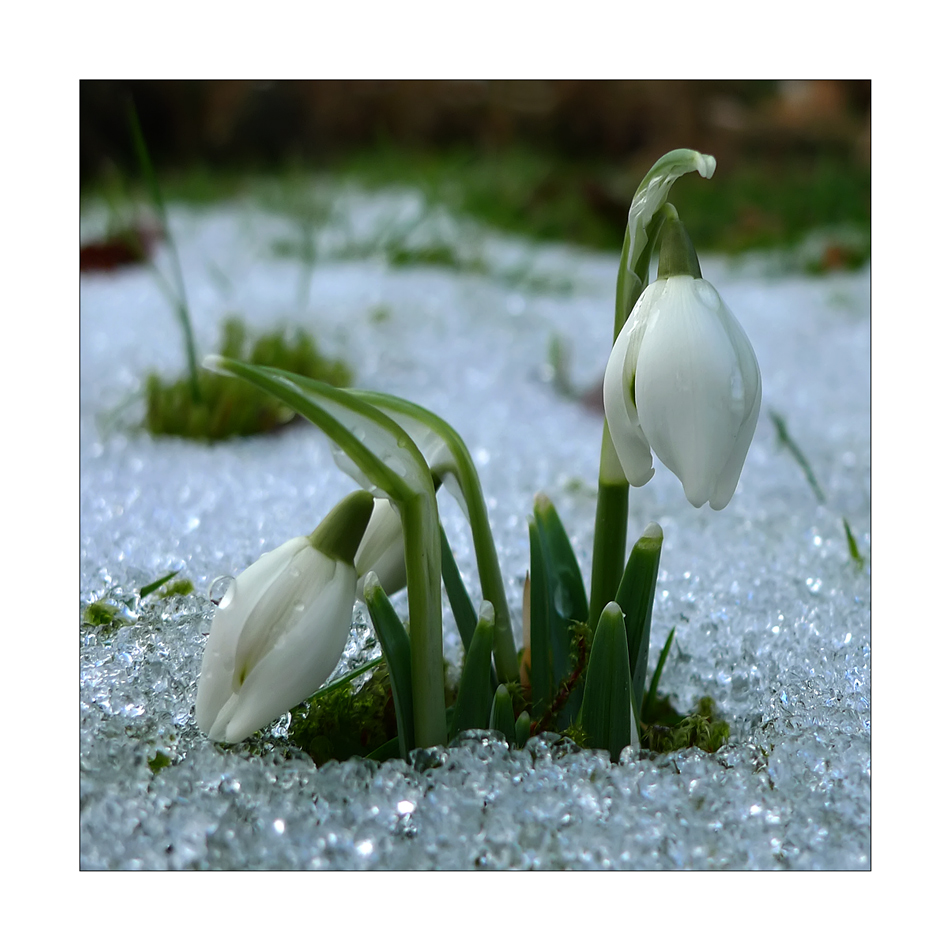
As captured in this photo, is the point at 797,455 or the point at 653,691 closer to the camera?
the point at 653,691

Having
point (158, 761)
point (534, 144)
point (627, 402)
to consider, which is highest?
point (534, 144)

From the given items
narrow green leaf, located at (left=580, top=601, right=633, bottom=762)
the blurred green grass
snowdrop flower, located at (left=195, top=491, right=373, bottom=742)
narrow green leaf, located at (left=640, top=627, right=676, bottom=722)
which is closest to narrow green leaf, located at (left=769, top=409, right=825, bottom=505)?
narrow green leaf, located at (left=640, top=627, right=676, bottom=722)

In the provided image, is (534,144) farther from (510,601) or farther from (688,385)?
(688,385)

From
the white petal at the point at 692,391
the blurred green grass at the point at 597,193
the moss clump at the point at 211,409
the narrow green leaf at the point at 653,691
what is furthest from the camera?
the blurred green grass at the point at 597,193

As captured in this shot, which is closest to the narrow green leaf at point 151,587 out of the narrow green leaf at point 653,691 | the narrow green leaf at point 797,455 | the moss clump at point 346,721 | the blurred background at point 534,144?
the moss clump at point 346,721

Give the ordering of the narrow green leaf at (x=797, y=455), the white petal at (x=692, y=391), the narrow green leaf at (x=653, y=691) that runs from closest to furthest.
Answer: the white petal at (x=692, y=391)
the narrow green leaf at (x=653, y=691)
the narrow green leaf at (x=797, y=455)

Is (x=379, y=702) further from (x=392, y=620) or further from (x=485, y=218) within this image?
(x=485, y=218)

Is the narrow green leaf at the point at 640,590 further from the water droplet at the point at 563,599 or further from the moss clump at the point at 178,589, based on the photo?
the moss clump at the point at 178,589

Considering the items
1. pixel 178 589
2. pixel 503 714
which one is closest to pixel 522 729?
pixel 503 714
